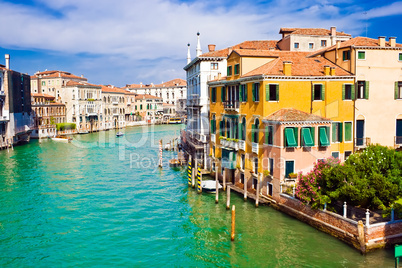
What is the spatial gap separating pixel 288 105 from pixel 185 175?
12.5 metres

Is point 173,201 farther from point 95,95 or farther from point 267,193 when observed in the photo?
point 95,95

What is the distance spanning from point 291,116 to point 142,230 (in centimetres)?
895

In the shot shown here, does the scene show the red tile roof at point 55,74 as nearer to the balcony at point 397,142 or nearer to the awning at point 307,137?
the awning at point 307,137

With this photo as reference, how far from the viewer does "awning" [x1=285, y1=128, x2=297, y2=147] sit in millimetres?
17141

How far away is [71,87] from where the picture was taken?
2596 inches

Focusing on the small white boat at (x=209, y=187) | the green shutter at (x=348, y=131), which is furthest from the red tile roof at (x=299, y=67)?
the small white boat at (x=209, y=187)

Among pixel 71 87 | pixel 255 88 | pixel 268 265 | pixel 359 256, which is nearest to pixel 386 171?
pixel 359 256

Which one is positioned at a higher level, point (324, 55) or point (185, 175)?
point (324, 55)

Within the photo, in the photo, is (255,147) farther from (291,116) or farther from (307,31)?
(307,31)

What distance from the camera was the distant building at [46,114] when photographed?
57091 mm

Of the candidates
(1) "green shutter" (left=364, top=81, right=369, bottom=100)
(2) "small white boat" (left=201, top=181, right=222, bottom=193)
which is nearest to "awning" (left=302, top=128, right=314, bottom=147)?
(1) "green shutter" (left=364, top=81, right=369, bottom=100)

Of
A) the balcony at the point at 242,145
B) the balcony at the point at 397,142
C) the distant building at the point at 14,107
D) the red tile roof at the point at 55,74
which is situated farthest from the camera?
the red tile roof at the point at 55,74

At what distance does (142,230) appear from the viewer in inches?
657

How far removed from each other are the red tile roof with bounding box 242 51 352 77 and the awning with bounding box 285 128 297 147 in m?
3.03
